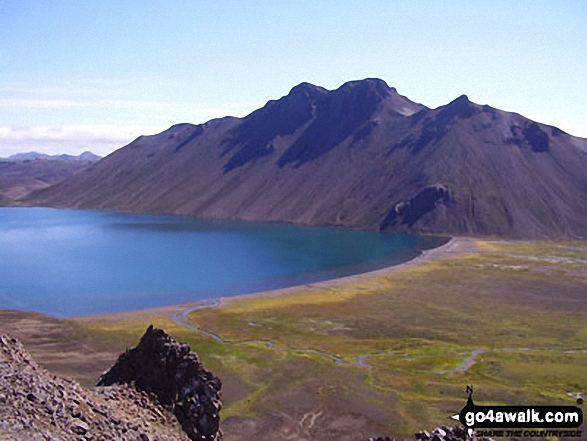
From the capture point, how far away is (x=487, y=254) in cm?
15275

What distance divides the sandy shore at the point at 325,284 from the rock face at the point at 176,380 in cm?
A: 5098

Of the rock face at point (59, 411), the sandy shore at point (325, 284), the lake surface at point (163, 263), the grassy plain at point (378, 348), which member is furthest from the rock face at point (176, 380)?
the lake surface at point (163, 263)

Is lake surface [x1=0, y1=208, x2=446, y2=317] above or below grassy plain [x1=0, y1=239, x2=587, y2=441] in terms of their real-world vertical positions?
above

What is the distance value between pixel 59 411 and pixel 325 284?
90592 millimetres

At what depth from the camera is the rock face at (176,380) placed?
2719cm

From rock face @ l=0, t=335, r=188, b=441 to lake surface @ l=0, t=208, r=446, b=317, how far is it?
6170 centimetres

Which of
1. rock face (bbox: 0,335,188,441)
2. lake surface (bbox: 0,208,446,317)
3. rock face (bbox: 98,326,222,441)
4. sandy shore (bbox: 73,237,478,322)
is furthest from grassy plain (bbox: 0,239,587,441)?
rock face (bbox: 0,335,188,441)

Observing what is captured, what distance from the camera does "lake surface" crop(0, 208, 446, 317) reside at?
94562mm

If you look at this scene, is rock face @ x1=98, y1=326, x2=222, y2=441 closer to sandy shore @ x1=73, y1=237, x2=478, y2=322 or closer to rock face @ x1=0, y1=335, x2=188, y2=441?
rock face @ x1=0, y1=335, x2=188, y2=441

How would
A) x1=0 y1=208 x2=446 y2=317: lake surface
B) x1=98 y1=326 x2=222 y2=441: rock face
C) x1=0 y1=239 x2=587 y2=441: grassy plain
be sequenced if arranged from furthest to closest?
1. x1=0 y1=208 x2=446 y2=317: lake surface
2. x1=0 y1=239 x2=587 y2=441: grassy plain
3. x1=98 y1=326 x2=222 y2=441: rock face

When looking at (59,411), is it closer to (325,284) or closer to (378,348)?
(378,348)

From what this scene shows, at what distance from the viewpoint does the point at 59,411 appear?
19.2m

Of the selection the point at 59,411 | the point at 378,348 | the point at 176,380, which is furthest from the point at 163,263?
the point at 59,411

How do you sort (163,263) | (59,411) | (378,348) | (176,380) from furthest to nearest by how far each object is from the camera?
(163,263), (378,348), (176,380), (59,411)
